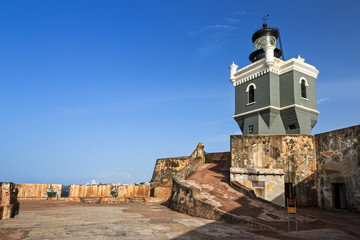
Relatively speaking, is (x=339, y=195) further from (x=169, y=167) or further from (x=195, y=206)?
(x=169, y=167)

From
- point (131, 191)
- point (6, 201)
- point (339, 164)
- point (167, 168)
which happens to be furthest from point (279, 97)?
point (6, 201)

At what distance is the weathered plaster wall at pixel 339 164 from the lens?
11.6m

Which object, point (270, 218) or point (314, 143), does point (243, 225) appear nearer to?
point (270, 218)

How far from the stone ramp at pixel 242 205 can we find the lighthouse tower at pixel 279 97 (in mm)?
8690

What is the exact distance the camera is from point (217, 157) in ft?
63.7

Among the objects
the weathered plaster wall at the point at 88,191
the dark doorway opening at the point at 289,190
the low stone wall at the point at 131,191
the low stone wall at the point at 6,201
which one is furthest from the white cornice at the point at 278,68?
the low stone wall at the point at 6,201

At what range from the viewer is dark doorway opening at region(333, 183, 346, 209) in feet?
41.6

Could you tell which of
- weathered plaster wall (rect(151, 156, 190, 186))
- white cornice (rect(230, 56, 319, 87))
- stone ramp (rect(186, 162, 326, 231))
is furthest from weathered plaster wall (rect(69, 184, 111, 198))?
white cornice (rect(230, 56, 319, 87))

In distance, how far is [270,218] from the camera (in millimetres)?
8734

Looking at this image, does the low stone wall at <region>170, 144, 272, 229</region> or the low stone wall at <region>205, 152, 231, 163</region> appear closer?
the low stone wall at <region>170, 144, 272, 229</region>

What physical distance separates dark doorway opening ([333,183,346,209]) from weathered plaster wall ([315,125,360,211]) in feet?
0.72

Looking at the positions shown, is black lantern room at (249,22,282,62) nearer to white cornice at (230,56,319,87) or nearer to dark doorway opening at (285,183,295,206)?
white cornice at (230,56,319,87)

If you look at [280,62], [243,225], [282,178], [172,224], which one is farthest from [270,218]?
[280,62]

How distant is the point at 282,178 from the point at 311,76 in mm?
11905
